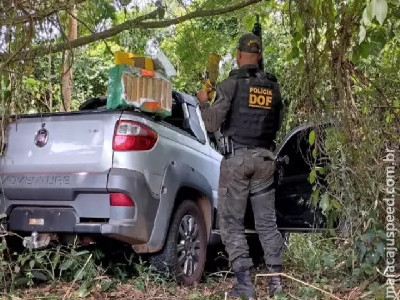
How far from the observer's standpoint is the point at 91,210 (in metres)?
3.95

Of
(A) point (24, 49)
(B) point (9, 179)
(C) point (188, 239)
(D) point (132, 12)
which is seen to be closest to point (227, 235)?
(C) point (188, 239)

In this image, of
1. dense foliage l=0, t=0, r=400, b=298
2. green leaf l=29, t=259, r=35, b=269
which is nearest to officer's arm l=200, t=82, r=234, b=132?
dense foliage l=0, t=0, r=400, b=298

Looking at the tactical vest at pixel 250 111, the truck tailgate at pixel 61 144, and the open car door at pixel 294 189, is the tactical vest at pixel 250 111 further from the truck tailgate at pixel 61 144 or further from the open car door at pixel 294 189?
the open car door at pixel 294 189

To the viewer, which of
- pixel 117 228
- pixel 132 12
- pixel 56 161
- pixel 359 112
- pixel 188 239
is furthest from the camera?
pixel 132 12

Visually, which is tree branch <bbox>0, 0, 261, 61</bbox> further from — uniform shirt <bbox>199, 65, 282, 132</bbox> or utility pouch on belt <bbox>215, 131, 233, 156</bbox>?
utility pouch on belt <bbox>215, 131, 233, 156</bbox>

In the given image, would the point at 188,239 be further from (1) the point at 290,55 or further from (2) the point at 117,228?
(1) the point at 290,55

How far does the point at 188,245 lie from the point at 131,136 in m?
1.20

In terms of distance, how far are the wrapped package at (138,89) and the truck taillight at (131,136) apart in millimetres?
220

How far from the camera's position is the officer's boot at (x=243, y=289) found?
12.3 ft

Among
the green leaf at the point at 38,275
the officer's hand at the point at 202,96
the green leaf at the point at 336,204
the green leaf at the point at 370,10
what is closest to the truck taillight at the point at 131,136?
the officer's hand at the point at 202,96

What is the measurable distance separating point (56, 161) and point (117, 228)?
0.76m

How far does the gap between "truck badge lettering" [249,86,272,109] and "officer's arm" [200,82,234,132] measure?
0.53 feet

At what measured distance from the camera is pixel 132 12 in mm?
5258

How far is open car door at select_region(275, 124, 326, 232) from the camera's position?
5.53m
